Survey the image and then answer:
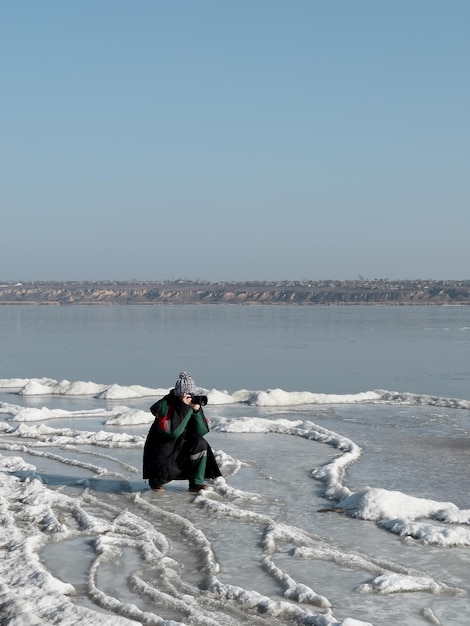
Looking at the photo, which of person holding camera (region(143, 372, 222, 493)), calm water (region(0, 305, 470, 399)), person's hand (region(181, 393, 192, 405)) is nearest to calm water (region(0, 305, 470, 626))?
calm water (region(0, 305, 470, 399))

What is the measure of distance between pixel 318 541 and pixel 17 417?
9867 millimetres

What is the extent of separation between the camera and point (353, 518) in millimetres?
8250

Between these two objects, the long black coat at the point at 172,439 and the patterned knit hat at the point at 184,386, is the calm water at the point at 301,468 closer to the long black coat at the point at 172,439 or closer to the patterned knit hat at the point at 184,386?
the long black coat at the point at 172,439

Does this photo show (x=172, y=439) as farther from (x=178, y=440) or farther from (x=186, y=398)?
(x=186, y=398)

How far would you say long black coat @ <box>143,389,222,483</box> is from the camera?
9070 mm

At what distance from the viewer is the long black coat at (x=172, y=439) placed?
29.8 ft

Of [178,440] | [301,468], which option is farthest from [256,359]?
[178,440]

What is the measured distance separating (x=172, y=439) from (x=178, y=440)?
9 centimetres

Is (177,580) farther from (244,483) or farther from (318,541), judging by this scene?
(244,483)

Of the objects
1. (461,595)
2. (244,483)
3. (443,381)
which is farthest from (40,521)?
(443,381)

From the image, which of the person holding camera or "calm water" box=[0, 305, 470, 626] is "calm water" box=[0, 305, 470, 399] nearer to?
"calm water" box=[0, 305, 470, 626]

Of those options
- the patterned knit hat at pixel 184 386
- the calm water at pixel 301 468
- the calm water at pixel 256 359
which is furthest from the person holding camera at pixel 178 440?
the calm water at pixel 256 359

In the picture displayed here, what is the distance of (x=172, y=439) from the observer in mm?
9125

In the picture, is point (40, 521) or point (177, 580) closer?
point (177, 580)
